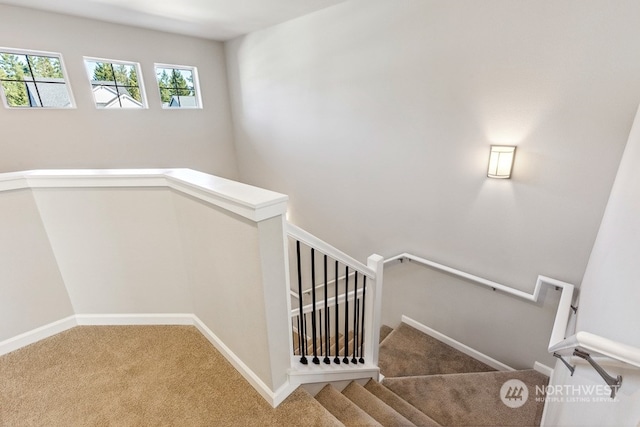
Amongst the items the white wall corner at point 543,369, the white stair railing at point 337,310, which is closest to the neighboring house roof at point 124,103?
the white stair railing at point 337,310

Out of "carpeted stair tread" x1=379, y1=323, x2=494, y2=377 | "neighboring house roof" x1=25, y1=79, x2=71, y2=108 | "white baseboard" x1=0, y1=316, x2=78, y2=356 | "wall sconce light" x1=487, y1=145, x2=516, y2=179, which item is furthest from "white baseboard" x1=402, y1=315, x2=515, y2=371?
"neighboring house roof" x1=25, y1=79, x2=71, y2=108

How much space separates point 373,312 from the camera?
2141 millimetres

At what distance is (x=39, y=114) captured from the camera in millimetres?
3492

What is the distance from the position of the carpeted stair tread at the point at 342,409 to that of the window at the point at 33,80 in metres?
4.48

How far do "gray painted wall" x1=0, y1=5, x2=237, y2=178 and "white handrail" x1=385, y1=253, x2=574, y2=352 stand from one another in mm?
3701

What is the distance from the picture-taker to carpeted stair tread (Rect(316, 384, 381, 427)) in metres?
1.59

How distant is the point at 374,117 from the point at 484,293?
2.11 meters

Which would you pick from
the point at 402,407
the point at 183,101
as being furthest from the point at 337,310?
the point at 183,101

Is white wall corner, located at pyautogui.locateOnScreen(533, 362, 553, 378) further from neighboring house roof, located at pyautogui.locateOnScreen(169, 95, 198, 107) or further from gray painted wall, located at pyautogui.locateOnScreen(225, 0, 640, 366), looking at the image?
neighboring house roof, located at pyautogui.locateOnScreen(169, 95, 198, 107)

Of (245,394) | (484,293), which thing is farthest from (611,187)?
(245,394)

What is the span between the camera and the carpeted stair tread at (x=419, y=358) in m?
2.96

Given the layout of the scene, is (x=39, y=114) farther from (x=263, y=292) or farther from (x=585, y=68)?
(x=585, y=68)

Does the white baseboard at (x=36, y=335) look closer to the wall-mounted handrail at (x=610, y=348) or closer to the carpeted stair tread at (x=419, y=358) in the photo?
the carpeted stair tread at (x=419, y=358)

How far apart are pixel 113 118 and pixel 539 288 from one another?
530 cm
